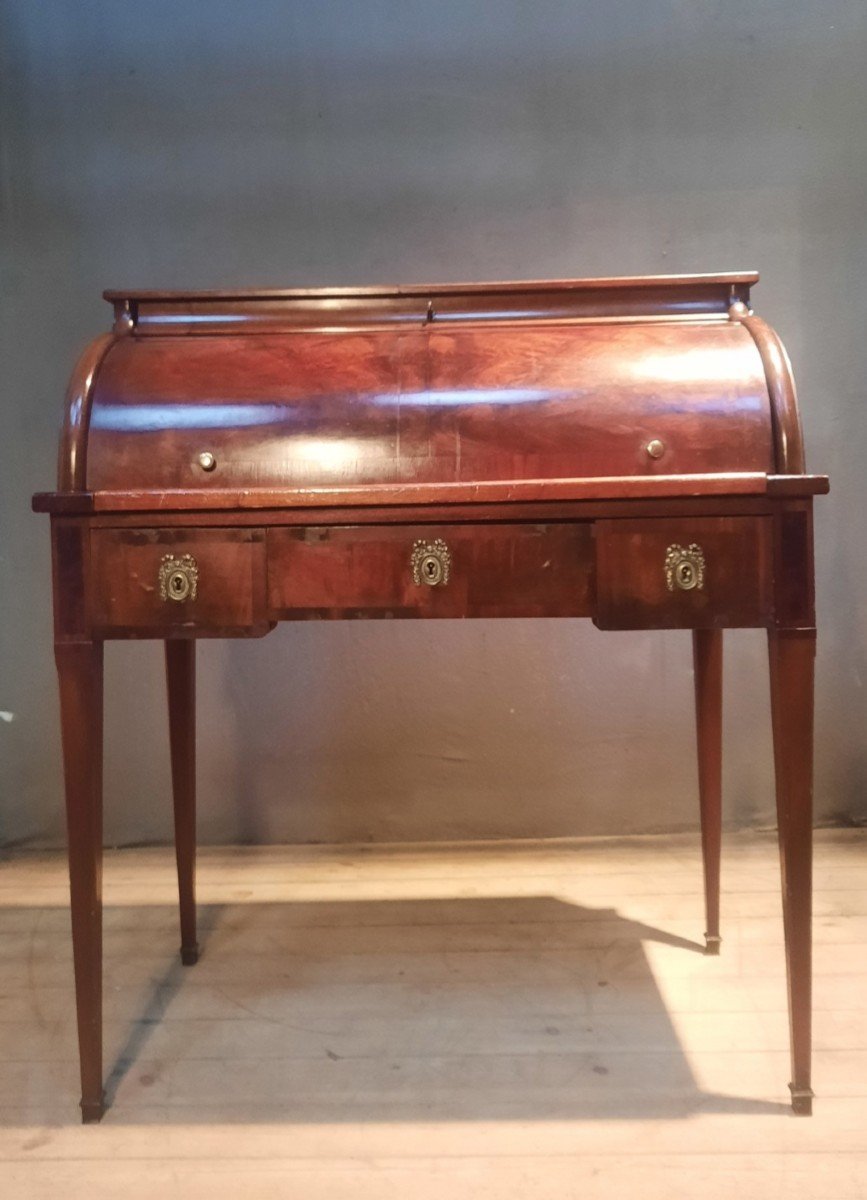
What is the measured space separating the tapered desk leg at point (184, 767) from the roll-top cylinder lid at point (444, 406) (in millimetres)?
555

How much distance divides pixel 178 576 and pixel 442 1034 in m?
0.97

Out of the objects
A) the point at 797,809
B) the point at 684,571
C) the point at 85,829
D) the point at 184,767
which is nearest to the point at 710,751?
the point at 797,809

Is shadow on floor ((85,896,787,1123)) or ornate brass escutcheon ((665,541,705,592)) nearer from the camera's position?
ornate brass escutcheon ((665,541,705,592))

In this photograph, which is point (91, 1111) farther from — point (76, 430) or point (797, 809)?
point (797, 809)

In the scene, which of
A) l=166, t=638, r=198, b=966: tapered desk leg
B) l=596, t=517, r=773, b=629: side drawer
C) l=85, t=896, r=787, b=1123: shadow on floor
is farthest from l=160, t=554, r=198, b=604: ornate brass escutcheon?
l=85, t=896, r=787, b=1123: shadow on floor

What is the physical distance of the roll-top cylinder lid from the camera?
1.40 metres

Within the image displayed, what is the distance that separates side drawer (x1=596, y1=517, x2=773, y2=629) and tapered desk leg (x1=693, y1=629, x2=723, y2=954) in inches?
18.7

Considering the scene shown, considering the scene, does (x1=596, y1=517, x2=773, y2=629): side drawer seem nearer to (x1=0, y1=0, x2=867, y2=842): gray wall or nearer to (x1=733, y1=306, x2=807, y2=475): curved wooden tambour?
(x1=733, y1=306, x2=807, y2=475): curved wooden tambour

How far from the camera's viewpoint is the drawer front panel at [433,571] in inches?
54.3

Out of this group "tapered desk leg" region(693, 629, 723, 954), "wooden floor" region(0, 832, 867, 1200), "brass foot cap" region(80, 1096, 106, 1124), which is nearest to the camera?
"wooden floor" region(0, 832, 867, 1200)

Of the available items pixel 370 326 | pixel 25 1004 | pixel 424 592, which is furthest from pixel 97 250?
pixel 25 1004

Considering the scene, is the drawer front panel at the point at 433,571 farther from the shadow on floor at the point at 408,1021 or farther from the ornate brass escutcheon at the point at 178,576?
the shadow on floor at the point at 408,1021

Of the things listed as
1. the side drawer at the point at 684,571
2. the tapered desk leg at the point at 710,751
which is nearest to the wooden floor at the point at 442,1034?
the tapered desk leg at the point at 710,751

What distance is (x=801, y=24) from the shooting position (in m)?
2.27
